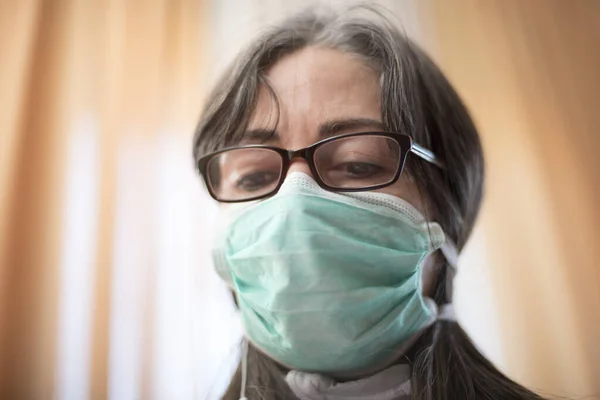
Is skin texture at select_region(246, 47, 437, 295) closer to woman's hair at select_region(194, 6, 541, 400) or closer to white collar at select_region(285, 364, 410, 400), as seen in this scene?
woman's hair at select_region(194, 6, 541, 400)

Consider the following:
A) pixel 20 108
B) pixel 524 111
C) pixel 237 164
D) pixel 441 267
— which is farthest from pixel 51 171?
pixel 524 111

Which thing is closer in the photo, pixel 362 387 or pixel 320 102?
pixel 362 387

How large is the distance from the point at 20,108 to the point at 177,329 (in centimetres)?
50

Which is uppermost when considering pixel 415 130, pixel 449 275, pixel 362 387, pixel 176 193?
pixel 415 130

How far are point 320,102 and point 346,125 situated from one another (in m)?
0.06

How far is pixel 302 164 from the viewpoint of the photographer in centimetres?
78

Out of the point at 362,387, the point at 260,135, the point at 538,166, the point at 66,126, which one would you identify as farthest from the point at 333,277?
the point at 66,126

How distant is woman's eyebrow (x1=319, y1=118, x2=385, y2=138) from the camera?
804mm

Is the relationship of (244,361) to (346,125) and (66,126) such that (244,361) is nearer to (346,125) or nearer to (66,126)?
(346,125)

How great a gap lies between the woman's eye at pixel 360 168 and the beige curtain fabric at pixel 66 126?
0.32 meters

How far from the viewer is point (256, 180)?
0.83 metres

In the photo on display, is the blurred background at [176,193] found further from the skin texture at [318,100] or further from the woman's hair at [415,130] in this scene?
the skin texture at [318,100]

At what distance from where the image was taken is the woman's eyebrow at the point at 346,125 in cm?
80

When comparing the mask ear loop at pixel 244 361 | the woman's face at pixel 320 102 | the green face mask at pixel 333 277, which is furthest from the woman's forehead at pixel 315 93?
the mask ear loop at pixel 244 361
